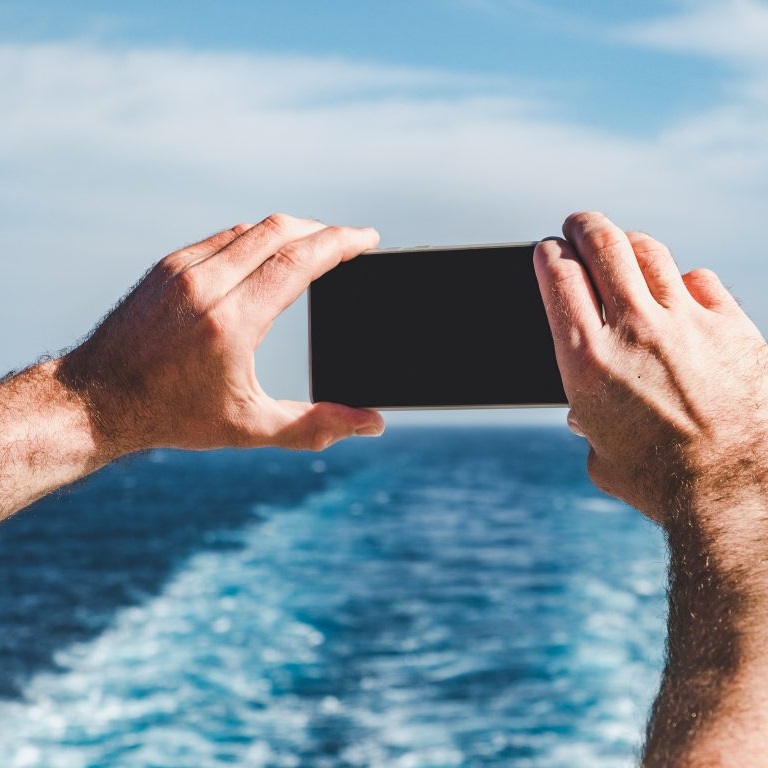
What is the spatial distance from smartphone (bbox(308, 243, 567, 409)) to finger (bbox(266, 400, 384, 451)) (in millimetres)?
42

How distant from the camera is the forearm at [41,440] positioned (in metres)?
1.69

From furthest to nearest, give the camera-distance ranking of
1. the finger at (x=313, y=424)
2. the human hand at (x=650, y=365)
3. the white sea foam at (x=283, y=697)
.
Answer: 1. the white sea foam at (x=283, y=697)
2. the finger at (x=313, y=424)
3. the human hand at (x=650, y=365)

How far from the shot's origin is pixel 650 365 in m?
1.55

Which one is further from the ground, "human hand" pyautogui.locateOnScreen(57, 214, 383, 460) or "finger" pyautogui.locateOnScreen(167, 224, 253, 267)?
"finger" pyautogui.locateOnScreen(167, 224, 253, 267)

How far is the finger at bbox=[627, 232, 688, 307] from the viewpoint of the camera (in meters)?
1.60

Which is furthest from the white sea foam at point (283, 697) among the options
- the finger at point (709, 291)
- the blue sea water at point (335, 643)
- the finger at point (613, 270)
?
the finger at point (613, 270)

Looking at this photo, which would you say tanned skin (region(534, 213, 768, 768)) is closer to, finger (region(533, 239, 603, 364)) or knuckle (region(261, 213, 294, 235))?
finger (region(533, 239, 603, 364))

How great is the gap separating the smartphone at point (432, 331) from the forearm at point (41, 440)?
423 millimetres

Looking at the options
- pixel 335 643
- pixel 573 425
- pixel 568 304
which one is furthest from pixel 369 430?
pixel 335 643

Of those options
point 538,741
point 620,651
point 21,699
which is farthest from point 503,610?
point 21,699

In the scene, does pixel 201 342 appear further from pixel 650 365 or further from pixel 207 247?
pixel 650 365

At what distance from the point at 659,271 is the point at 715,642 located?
0.59 m

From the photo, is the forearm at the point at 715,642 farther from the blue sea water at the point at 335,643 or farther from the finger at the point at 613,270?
the finger at the point at 613,270

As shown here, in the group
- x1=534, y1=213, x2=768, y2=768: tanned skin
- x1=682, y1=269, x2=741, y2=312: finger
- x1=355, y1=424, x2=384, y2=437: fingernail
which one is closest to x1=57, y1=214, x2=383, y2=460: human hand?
x1=355, y1=424, x2=384, y2=437: fingernail
